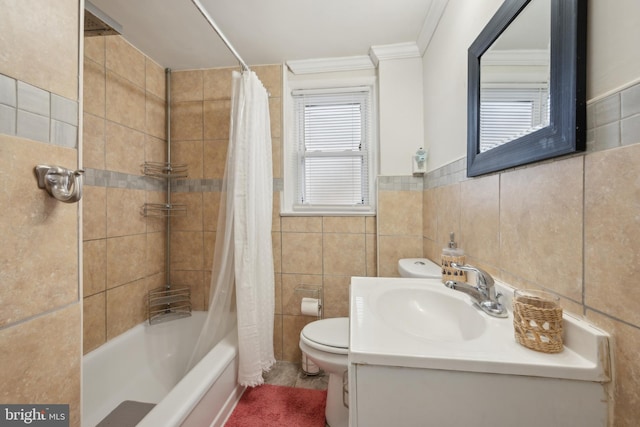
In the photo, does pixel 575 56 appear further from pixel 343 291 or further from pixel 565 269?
pixel 343 291

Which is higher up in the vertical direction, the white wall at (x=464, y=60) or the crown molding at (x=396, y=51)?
the crown molding at (x=396, y=51)

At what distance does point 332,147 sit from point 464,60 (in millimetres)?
1035

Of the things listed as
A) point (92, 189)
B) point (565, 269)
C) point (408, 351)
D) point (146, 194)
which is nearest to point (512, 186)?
point (565, 269)

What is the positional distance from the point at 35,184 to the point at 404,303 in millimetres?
1130

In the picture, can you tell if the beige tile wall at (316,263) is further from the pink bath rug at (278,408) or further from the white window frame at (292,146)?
the pink bath rug at (278,408)

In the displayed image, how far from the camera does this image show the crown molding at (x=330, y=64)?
181 cm

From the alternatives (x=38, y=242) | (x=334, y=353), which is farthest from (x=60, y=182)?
(x=334, y=353)

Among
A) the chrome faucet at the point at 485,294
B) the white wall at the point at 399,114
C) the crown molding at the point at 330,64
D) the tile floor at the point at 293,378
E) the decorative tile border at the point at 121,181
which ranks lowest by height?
the tile floor at the point at 293,378

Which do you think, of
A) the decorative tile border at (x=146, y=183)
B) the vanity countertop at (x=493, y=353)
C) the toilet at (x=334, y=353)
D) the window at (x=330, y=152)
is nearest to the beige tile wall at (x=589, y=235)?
the vanity countertop at (x=493, y=353)

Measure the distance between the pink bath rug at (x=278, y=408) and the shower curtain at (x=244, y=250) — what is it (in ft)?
0.41

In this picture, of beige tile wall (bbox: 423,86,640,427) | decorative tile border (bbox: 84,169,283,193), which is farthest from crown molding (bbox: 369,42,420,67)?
beige tile wall (bbox: 423,86,640,427)

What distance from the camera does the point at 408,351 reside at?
1.72ft

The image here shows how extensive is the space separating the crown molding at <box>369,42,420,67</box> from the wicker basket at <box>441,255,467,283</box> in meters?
1.47

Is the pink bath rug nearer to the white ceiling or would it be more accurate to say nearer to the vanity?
the vanity
